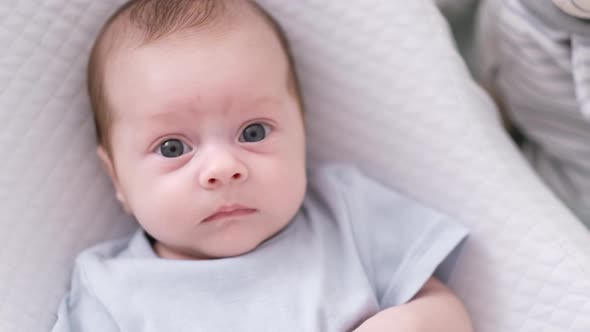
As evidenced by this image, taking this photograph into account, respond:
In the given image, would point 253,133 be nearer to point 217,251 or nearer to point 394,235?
point 217,251

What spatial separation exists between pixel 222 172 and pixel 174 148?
0.09m

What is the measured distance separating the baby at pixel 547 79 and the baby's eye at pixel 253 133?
0.43 m

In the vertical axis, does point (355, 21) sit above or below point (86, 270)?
above

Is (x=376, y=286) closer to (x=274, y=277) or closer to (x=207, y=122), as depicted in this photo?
(x=274, y=277)

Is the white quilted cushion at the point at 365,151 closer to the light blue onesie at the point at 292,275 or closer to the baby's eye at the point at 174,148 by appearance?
the light blue onesie at the point at 292,275

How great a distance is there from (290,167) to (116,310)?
0.29 metres

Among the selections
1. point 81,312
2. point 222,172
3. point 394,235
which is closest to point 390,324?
point 394,235

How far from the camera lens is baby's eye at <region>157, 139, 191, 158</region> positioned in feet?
3.21

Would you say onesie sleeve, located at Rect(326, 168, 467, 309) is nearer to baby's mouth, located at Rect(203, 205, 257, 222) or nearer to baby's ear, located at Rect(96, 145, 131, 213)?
baby's mouth, located at Rect(203, 205, 257, 222)

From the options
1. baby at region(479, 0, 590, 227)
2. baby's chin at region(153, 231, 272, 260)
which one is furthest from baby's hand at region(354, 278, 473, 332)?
baby at region(479, 0, 590, 227)

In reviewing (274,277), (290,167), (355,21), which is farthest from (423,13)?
(274,277)

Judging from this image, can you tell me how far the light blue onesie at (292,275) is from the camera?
3.24ft

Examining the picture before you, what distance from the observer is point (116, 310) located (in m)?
1.00

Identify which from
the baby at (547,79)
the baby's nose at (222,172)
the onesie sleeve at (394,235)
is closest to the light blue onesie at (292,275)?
the onesie sleeve at (394,235)
